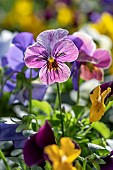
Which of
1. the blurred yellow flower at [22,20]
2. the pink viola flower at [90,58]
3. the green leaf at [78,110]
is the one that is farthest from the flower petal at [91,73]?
the blurred yellow flower at [22,20]

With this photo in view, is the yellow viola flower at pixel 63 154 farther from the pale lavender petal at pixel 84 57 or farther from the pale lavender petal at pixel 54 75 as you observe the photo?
the pale lavender petal at pixel 84 57

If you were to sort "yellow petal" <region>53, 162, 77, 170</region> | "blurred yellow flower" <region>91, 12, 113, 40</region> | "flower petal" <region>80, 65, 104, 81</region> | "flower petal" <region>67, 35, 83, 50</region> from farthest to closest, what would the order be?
"blurred yellow flower" <region>91, 12, 113, 40</region> → "flower petal" <region>80, 65, 104, 81</region> → "flower petal" <region>67, 35, 83, 50</region> → "yellow petal" <region>53, 162, 77, 170</region>

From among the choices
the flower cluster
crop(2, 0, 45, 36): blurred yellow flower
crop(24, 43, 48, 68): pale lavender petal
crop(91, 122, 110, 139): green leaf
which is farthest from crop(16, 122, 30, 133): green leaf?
crop(2, 0, 45, 36): blurred yellow flower

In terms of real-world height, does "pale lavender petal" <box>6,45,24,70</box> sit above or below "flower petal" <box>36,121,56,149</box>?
above

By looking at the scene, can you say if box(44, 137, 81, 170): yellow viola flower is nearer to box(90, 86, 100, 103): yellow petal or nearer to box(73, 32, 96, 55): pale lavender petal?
box(90, 86, 100, 103): yellow petal

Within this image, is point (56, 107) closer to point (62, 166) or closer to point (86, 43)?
point (86, 43)

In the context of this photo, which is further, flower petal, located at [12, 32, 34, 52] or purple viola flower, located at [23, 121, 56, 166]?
flower petal, located at [12, 32, 34, 52]

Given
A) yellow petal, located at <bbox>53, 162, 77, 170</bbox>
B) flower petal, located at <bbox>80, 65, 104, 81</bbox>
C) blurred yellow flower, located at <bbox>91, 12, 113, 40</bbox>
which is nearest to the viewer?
yellow petal, located at <bbox>53, 162, 77, 170</bbox>
